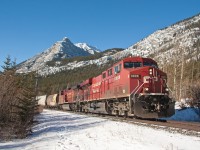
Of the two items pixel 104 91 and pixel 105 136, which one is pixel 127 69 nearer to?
pixel 104 91

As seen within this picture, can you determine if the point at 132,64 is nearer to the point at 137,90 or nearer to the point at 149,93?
the point at 137,90

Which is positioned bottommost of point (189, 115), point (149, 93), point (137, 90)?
point (189, 115)

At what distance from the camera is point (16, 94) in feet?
54.7

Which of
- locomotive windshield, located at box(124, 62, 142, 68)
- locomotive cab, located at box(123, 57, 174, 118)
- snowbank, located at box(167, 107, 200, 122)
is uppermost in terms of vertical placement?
locomotive windshield, located at box(124, 62, 142, 68)

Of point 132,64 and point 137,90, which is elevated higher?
point 132,64

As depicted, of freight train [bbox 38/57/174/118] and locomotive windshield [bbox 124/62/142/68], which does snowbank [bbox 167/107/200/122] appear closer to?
freight train [bbox 38/57/174/118]

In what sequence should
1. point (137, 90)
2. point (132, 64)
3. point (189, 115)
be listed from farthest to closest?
point (189, 115), point (132, 64), point (137, 90)

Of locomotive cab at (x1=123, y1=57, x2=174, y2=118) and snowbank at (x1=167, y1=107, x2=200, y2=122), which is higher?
locomotive cab at (x1=123, y1=57, x2=174, y2=118)

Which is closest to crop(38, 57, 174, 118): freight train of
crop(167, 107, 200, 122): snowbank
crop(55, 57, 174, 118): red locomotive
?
crop(55, 57, 174, 118): red locomotive

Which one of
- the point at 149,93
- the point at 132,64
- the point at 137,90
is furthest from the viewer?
the point at 132,64

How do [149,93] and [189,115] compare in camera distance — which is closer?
[149,93]

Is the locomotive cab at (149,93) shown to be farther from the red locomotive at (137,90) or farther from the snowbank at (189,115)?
the snowbank at (189,115)

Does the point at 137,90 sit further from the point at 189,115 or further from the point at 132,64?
the point at 189,115

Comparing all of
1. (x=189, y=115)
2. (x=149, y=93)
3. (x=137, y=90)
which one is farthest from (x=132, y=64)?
(x=189, y=115)
